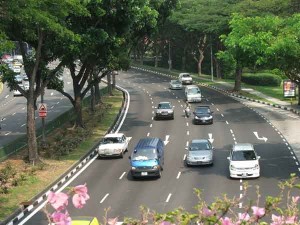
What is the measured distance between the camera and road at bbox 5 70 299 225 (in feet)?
76.6

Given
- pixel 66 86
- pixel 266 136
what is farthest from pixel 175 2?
pixel 66 86

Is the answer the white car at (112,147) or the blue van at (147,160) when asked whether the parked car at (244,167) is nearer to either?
the blue van at (147,160)

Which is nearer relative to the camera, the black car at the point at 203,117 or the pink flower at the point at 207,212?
the pink flower at the point at 207,212

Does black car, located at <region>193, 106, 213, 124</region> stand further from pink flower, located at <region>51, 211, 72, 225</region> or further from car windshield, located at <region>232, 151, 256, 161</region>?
pink flower, located at <region>51, 211, 72, 225</region>

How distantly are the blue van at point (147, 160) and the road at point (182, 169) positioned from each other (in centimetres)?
48

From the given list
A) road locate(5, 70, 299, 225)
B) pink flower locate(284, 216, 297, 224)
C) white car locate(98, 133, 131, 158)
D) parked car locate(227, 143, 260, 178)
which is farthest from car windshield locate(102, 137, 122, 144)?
pink flower locate(284, 216, 297, 224)

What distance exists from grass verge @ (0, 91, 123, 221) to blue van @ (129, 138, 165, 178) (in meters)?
4.22

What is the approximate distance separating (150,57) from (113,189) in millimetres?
106762

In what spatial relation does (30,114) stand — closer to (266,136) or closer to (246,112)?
(266,136)

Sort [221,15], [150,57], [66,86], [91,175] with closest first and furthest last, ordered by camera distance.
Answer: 1. [91,175]
2. [221,15]
3. [66,86]
4. [150,57]

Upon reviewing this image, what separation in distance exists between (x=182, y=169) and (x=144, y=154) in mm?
2809

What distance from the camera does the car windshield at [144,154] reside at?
92.8ft

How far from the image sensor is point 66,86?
263ft

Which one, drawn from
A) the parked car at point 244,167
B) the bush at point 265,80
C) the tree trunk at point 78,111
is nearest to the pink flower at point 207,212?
the parked car at point 244,167
